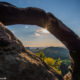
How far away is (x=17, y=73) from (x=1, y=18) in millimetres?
3116

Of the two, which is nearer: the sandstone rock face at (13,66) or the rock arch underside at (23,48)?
the sandstone rock face at (13,66)

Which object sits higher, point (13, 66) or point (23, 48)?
point (23, 48)

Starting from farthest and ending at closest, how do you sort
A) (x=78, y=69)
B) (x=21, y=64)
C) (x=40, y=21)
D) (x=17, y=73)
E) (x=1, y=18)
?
(x=78, y=69) → (x=40, y=21) → (x=1, y=18) → (x=21, y=64) → (x=17, y=73)

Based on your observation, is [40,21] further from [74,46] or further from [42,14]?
[74,46]

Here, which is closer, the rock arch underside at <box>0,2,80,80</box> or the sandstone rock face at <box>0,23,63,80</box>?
the sandstone rock face at <box>0,23,63,80</box>

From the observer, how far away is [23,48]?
12.1ft

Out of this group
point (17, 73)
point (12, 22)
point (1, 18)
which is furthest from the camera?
point (12, 22)

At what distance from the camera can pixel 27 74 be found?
2.45 m

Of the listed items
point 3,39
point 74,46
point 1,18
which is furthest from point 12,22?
point 74,46

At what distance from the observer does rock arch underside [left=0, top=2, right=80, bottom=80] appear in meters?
2.30

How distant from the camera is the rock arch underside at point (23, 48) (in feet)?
7.56

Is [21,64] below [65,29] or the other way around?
below

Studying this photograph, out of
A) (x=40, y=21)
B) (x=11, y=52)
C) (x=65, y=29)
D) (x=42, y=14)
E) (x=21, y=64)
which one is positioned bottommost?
(x=21, y=64)

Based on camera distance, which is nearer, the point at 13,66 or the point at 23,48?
the point at 13,66
